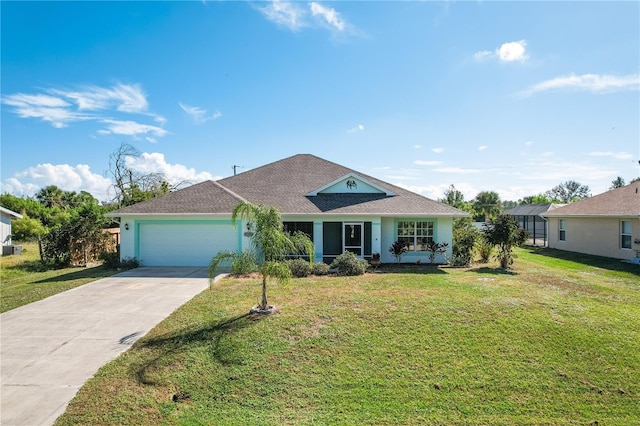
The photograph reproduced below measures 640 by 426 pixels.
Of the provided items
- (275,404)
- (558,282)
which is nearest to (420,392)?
(275,404)

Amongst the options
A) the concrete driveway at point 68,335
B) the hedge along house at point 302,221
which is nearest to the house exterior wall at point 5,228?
the hedge along house at point 302,221

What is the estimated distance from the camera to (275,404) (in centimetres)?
548

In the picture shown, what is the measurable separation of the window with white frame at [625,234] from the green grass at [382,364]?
11.1 metres

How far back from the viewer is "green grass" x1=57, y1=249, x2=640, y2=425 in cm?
531

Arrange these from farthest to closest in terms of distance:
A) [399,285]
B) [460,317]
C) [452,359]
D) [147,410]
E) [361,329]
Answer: [399,285] < [460,317] < [361,329] < [452,359] < [147,410]

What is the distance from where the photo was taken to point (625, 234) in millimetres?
18688

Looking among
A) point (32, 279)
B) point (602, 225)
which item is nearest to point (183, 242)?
point (32, 279)

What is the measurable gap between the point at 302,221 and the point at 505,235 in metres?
9.84

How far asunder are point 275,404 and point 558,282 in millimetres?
12507

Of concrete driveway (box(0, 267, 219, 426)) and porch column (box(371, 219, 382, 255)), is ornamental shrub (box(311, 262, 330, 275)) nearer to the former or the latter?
porch column (box(371, 219, 382, 255))

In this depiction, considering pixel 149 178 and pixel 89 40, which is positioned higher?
pixel 89 40

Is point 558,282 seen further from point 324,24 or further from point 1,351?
point 1,351

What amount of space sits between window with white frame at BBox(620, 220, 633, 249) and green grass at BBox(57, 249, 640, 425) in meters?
11.1

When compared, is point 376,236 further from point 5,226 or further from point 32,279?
point 5,226
